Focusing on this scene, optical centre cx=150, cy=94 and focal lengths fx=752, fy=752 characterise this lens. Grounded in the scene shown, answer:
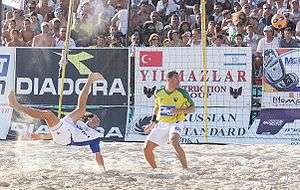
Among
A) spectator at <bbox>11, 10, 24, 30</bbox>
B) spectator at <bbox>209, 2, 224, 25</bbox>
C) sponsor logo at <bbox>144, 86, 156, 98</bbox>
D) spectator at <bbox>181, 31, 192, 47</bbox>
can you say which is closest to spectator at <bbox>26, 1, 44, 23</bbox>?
spectator at <bbox>11, 10, 24, 30</bbox>

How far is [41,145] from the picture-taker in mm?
12430

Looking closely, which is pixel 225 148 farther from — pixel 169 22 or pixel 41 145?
pixel 169 22

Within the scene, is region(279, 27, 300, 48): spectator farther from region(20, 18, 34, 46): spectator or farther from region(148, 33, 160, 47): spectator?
region(20, 18, 34, 46): spectator

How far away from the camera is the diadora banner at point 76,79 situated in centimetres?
1348

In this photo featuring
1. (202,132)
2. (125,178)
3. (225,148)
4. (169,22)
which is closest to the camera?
(125,178)

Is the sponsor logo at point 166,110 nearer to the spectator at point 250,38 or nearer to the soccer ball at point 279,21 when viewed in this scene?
the spectator at point 250,38

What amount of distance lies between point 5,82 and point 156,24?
3.33 m

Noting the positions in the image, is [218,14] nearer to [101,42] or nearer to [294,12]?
[294,12]

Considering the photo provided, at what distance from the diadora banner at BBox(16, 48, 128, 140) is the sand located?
3.19ft

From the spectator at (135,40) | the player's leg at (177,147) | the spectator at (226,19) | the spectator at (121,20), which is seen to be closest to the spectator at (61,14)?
the spectator at (121,20)

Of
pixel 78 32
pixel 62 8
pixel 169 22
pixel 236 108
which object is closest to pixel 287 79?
pixel 236 108

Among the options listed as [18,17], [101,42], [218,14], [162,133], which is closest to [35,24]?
[18,17]

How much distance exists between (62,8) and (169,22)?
8.23ft

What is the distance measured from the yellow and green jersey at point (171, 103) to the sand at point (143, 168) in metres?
0.66
